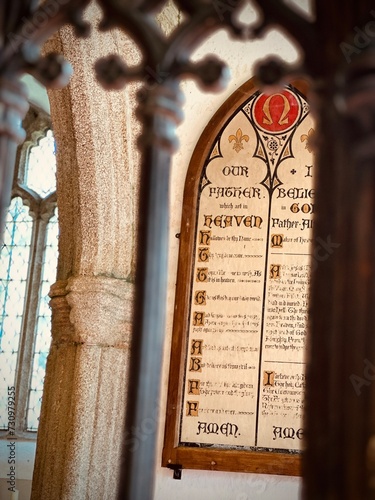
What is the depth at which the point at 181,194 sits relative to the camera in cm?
459

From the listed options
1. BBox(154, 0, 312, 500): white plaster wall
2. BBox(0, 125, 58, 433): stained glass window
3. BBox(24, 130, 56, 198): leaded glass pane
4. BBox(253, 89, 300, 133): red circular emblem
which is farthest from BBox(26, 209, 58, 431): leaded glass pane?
BBox(253, 89, 300, 133): red circular emblem

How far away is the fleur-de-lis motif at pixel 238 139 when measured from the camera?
4.61 m

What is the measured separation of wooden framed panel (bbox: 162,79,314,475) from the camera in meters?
4.18

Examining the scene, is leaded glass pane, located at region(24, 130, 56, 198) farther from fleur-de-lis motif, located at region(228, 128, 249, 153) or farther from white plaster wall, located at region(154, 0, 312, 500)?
fleur-de-lis motif, located at region(228, 128, 249, 153)

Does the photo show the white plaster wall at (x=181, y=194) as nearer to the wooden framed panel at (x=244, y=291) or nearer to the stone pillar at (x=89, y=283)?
the wooden framed panel at (x=244, y=291)

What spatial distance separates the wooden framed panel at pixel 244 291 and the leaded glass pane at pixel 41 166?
2717mm

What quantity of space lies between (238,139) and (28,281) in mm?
2765

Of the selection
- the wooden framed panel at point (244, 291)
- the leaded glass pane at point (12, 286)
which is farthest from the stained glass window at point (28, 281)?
the wooden framed panel at point (244, 291)

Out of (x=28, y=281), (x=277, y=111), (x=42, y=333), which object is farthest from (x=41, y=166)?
(x=277, y=111)

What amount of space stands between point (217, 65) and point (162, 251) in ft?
1.16

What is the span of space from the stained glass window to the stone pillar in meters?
2.35

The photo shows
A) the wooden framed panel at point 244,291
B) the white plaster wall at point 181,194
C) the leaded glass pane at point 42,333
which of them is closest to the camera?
the white plaster wall at point 181,194

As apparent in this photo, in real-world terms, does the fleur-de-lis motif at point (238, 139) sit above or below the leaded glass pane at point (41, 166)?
below

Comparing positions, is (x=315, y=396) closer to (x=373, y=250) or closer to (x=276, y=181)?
(x=373, y=250)
